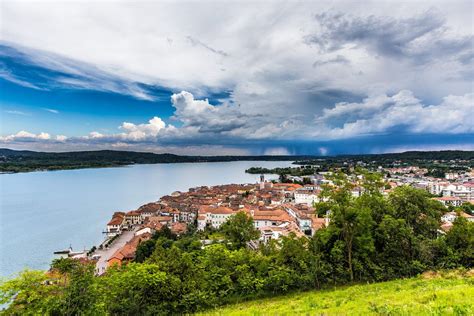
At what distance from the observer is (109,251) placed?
4653 centimetres

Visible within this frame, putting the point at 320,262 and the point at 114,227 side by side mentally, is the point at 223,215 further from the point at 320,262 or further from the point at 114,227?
the point at 320,262

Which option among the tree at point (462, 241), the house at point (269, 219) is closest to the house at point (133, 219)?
the house at point (269, 219)

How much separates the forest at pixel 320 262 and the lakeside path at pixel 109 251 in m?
23.2

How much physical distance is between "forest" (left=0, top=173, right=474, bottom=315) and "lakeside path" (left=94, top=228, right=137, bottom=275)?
23.2 m

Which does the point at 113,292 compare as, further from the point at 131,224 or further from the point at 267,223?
the point at 131,224

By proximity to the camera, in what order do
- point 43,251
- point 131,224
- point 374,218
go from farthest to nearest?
1. point 131,224
2. point 43,251
3. point 374,218

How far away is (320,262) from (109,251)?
39.5 metres

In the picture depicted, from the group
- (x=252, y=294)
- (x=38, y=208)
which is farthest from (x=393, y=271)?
(x=38, y=208)

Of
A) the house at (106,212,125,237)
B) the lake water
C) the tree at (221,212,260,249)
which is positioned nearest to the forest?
the tree at (221,212,260,249)

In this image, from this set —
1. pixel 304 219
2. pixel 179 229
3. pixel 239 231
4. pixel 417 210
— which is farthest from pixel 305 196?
pixel 417 210

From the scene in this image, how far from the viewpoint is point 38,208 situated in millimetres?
80000

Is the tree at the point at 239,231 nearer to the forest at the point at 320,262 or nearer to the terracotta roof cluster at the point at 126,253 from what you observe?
the forest at the point at 320,262

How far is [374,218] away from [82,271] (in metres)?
17.1

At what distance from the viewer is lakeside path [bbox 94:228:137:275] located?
3723cm
